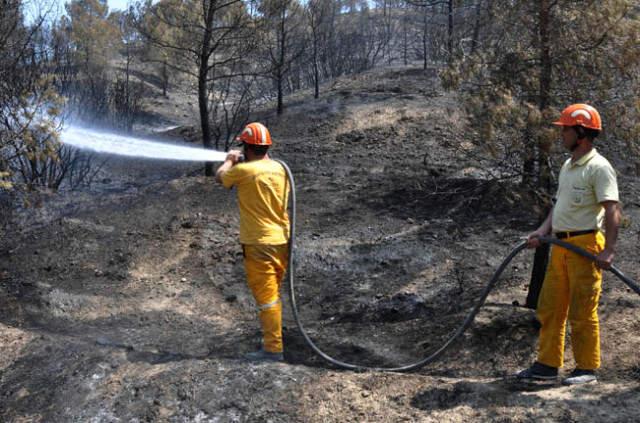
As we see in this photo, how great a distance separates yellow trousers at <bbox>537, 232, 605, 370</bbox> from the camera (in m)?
4.17

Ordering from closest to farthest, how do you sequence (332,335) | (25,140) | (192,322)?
1. (25,140)
2. (332,335)
3. (192,322)

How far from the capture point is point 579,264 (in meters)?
4.17

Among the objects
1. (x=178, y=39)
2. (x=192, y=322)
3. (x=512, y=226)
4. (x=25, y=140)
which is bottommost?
(x=192, y=322)

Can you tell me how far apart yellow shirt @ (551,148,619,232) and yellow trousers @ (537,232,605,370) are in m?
0.11

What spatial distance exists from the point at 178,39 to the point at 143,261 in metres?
5.77

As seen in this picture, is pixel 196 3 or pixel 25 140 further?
pixel 196 3

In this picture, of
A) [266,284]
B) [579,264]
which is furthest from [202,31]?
[579,264]

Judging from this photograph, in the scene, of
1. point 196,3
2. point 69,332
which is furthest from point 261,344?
point 196,3

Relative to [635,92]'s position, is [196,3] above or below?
above

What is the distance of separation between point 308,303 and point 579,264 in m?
3.65

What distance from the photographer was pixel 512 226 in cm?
882

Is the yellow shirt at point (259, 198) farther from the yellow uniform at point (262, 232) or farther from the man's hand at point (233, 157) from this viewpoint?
the man's hand at point (233, 157)

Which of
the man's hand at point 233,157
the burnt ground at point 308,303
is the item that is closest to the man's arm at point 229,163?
the man's hand at point 233,157

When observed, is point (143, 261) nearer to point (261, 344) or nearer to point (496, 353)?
point (261, 344)
